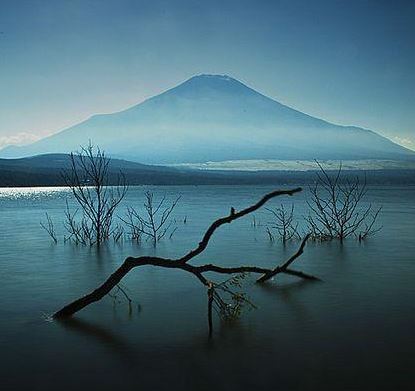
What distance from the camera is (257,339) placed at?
8.86m

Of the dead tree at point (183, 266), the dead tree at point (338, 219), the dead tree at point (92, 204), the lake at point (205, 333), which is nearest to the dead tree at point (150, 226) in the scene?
the dead tree at point (92, 204)

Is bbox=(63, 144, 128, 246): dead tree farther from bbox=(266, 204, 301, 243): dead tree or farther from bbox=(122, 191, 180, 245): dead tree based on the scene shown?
bbox=(266, 204, 301, 243): dead tree

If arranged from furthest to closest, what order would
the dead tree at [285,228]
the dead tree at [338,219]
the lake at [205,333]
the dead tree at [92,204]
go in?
the dead tree at [285,228]
the dead tree at [338,219]
the dead tree at [92,204]
the lake at [205,333]

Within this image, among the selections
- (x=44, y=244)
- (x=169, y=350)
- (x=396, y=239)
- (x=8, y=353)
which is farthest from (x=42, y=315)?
(x=396, y=239)

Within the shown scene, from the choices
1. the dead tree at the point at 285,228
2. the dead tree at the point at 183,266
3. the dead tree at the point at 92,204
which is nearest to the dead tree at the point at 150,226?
the dead tree at the point at 92,204

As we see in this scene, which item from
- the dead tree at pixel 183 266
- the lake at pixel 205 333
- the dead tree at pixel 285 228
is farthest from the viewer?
the dead tree at pixel 285 228

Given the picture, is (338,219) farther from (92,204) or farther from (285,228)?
(92,204)

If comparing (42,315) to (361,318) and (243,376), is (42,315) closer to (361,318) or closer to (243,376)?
(243,376)

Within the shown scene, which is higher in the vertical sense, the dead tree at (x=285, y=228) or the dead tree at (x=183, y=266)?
the dead tree at (x=183, y=266)

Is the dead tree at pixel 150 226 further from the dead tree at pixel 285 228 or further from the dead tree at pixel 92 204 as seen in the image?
the dead tree at pixel 285 228

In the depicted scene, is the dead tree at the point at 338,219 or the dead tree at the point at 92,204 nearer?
the dead tree at the point at 92,204

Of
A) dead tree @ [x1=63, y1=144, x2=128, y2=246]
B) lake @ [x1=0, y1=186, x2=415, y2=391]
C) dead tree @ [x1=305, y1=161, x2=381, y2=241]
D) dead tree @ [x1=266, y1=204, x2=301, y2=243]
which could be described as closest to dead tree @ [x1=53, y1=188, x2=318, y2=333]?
lake @ [x1=0, y1=186, x2=415, y2=391]

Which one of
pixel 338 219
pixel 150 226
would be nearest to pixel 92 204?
pixel 338 219

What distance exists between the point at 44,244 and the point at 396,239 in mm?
15827
